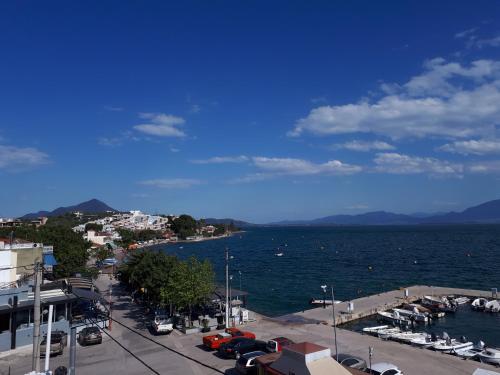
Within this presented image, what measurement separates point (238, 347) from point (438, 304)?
113ft

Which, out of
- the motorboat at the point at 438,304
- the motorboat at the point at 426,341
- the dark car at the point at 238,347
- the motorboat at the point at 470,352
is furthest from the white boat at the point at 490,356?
the motorboat at the point at 438,304

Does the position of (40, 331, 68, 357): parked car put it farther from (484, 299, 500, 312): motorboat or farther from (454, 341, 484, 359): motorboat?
(484, 299, 500, 312): motorboat

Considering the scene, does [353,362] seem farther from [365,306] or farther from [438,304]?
[438,304]

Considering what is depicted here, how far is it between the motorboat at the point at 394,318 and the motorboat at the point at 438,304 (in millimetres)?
7489

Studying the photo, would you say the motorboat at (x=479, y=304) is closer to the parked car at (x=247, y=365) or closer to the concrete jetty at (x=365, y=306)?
the concrete jetty at (x=365, y=306)

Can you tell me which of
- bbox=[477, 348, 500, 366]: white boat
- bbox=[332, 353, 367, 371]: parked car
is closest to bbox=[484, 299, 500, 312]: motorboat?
bbox=[477, 348, 500, 366]: white boat

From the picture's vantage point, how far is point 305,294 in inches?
2445

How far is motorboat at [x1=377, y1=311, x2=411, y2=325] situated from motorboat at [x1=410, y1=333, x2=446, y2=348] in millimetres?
7665

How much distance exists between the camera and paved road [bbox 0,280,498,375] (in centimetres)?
2417

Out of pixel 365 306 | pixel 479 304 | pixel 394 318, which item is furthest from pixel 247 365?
pixel 479 304

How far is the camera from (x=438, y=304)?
4959 cm

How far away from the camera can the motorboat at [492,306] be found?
157 ft

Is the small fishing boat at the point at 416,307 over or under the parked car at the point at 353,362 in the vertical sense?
under

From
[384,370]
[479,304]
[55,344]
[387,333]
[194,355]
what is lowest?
[479,304]
